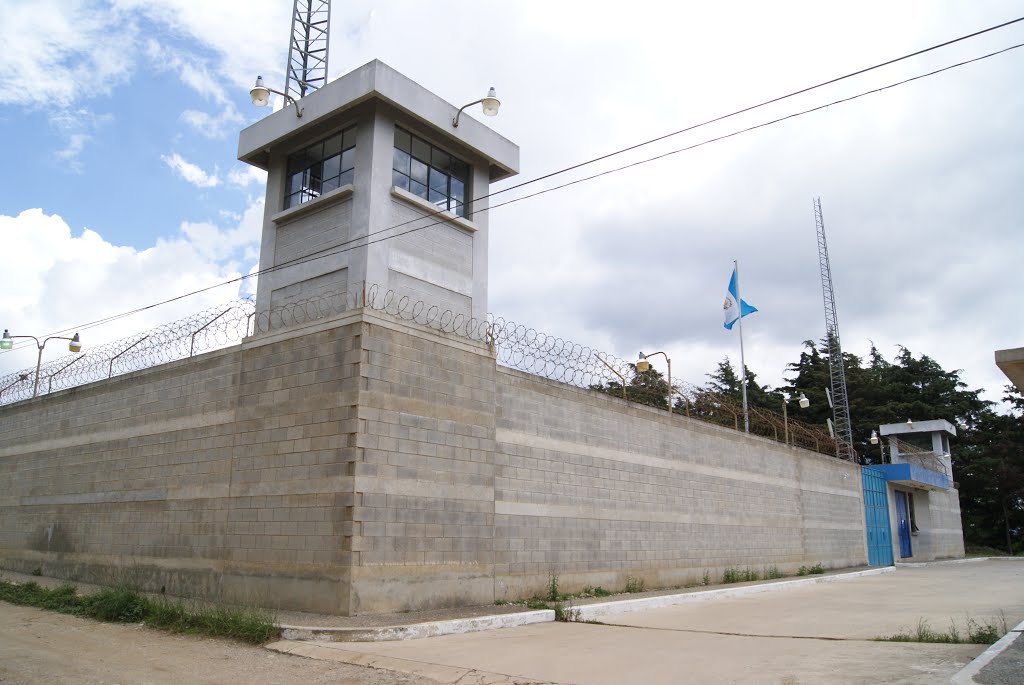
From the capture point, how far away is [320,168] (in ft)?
53.1

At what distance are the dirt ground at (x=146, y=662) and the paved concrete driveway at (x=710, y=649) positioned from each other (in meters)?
0.51

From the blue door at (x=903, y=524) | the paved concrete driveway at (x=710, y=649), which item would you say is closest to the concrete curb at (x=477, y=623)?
the paved concrete driveway at (x=710, y=649)

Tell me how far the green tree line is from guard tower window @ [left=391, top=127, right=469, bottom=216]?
122 ft

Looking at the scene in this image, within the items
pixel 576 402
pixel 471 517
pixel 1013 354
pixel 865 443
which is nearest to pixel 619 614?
pixel 471 517

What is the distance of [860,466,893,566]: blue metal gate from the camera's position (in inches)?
1142

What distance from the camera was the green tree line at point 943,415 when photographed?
46719 millimetres

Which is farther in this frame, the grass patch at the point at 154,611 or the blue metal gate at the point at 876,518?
the blue metal gate at the point at 876,518

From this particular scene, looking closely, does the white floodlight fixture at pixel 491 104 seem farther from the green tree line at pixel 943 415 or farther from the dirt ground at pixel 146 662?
the green tree line at pixel 943 415

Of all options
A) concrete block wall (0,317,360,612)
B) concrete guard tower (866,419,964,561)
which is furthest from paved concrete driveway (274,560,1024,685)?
concrete guard tower (866,419,964,561)

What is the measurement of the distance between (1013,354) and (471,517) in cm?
788

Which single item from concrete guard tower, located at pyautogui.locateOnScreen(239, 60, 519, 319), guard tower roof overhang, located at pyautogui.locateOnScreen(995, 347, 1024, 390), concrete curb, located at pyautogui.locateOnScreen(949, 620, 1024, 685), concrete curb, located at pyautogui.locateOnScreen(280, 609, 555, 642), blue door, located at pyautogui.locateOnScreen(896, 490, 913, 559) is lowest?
concrete curb, located at pyautogui.locateOnScreen(280, 609, 555, 642)

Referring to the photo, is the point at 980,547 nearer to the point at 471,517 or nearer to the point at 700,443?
the point at 700,443

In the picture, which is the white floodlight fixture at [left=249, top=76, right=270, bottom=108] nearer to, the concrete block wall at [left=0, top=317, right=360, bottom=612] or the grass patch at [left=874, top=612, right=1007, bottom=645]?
the concrete block wall at [left=0, top=317, right=360, bottom=612]

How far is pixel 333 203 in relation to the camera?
50.7 feet
